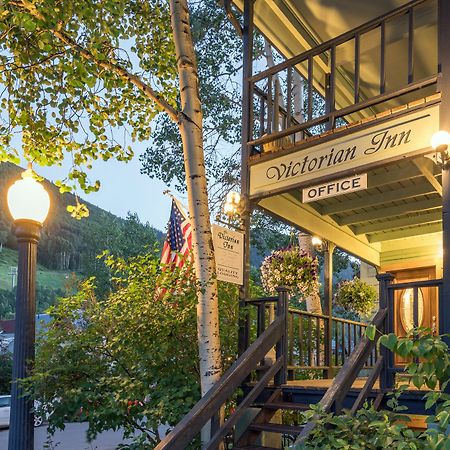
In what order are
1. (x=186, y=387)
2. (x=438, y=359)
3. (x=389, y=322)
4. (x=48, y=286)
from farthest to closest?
(x=48, y=286), (x=186, y=387), (x=389, y=322), (x=438, y=359)

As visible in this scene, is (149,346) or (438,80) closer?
(438,80)

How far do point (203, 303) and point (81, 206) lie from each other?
8.40 ft

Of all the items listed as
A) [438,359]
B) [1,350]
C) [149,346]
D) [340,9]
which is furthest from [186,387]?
[1,350]

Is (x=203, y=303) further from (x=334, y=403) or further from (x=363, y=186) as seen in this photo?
(x=363, y=186)

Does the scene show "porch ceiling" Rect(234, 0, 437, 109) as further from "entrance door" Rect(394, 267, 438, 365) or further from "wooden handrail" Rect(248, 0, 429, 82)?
"entrance door" Rect(394, 267, 438, 365)

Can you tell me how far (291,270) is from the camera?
764 centimetres

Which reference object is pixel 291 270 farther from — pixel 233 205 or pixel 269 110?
pixel 269 110

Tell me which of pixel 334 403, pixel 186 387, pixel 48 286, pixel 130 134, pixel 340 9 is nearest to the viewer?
pixel 334 403

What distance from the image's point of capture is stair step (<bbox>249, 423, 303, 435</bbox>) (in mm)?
5086

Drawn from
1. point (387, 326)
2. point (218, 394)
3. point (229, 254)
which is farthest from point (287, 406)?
point (229, 254)

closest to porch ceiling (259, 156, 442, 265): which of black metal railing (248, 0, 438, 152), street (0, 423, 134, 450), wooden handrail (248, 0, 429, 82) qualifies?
black metal railing (248, 0, 438, 152)

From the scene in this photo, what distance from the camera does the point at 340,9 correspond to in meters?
7.24

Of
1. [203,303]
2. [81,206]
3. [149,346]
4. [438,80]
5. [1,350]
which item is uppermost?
[438,80]

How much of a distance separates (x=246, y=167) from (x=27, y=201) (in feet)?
9.19
